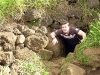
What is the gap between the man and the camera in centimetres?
541

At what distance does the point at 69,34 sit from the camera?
5.67 m

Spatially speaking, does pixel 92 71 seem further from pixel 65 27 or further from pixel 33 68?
pixel 65 27

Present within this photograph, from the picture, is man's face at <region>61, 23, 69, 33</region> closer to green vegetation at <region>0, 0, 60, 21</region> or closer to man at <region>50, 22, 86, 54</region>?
man at <region>50, 22, 86, 54</region>

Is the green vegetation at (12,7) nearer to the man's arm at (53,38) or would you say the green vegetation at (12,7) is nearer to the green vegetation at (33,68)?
the man's arm at (53,38)

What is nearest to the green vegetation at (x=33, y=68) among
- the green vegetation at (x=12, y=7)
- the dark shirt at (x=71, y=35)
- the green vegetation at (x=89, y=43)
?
the green vegetation at (x=89, y=43)

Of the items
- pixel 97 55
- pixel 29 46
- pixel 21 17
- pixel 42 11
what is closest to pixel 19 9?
pixel 21 17

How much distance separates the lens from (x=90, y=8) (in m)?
5.98

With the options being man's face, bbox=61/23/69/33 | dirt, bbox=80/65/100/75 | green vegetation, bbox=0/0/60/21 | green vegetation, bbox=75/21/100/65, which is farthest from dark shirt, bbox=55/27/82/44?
dirt, bbox=80/65/100/75

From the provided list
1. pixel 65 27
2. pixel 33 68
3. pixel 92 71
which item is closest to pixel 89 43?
pixel 92 71

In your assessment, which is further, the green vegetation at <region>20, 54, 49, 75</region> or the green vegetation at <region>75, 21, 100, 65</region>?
the green vegetation at <region>75, 21, 100, 65</region>

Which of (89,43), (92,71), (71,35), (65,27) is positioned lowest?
(92,71)

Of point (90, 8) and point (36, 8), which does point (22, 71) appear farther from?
point (90, 8)

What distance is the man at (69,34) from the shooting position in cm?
541

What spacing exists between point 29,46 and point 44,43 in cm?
32
